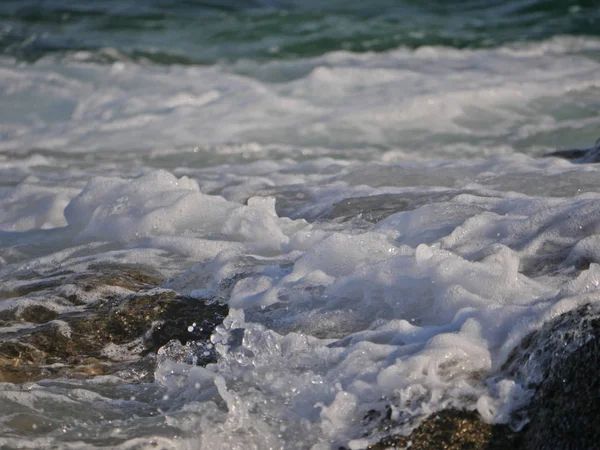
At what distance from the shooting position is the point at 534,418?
2.22m

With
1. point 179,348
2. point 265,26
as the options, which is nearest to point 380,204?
point 179,348

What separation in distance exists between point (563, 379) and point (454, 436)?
336 mm

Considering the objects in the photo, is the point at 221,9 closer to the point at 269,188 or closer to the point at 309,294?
the point at 269,188

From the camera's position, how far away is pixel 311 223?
4211 mm

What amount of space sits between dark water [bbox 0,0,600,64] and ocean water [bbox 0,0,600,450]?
92 centimetres

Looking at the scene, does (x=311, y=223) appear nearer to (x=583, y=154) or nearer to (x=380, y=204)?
(x=380, y=204)

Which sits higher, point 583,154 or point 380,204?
point 380,204

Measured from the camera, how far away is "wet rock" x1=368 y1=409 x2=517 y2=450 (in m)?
2.21

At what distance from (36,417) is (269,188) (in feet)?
9.70

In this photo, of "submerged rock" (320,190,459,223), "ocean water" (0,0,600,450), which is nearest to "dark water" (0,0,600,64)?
"ocean water" (0,0,600,450)

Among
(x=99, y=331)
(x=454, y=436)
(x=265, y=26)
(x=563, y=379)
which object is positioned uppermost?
(x=563, y=379)

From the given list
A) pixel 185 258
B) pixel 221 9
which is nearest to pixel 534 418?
pixel 185 258

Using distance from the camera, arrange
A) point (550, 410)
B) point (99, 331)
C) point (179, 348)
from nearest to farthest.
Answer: point (550, 410), point (179, 348), point (99, 331)

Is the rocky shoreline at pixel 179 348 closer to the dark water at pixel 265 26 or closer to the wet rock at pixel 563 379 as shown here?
the wet rock at pixel 563 379
